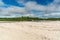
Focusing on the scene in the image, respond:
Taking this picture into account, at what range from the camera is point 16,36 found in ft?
10.7

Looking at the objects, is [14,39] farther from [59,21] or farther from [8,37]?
[59,21]

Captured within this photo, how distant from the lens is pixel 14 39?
3.07m

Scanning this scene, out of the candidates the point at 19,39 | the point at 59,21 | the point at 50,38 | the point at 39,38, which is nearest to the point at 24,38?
the point at 19,39

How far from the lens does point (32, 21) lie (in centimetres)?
621

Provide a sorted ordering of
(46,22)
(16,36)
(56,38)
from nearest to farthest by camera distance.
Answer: (16,36), (56,38), (46,22)

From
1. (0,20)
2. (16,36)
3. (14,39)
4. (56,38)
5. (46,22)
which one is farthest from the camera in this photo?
(46,22)

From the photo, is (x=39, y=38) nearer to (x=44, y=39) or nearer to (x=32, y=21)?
(x=44, y=39)

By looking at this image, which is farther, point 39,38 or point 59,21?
point 59,21

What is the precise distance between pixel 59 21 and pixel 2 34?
10.4 ft

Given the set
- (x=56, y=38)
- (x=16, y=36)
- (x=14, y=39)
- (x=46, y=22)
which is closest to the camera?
(x=14, y=39)

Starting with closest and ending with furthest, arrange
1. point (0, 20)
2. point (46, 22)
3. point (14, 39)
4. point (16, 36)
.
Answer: point (14, 39)
point (16, 36)
point (0, 20)
point (46, 22)

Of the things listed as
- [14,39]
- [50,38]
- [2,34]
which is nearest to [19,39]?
[14,39]

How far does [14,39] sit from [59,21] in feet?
10.6

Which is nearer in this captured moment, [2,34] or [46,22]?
[2,34]
